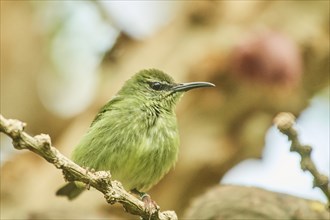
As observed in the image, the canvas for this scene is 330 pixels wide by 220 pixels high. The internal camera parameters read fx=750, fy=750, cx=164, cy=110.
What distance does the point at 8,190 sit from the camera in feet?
23.6

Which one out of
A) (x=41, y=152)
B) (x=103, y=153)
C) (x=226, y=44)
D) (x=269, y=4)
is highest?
(x=269, y=4)

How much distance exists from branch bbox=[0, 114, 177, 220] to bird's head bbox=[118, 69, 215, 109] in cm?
204

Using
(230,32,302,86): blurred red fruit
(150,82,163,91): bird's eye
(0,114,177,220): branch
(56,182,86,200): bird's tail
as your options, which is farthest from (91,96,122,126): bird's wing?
(0,114,177,220): branch

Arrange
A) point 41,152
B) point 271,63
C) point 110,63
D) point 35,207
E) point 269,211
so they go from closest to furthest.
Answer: point 41,152, point 269,211, point 271,63, point 35,207, point 110,63

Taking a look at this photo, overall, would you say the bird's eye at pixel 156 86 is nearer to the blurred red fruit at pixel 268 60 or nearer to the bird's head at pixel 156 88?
the bird's head at pixel 156 88

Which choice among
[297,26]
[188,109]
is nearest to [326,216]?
[188,109]

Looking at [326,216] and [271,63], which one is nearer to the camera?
[326,216]

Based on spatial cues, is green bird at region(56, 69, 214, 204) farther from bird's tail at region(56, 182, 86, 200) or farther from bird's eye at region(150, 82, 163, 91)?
bird's tail at region(56, 182, 86, 200)

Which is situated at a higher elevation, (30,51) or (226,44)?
(30,51)

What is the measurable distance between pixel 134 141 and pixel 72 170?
191cm

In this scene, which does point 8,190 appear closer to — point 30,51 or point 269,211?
point 30,51

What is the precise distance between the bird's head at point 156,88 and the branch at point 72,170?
80.5 inches

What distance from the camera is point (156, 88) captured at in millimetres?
6348

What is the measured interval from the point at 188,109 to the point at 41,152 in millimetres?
3844
